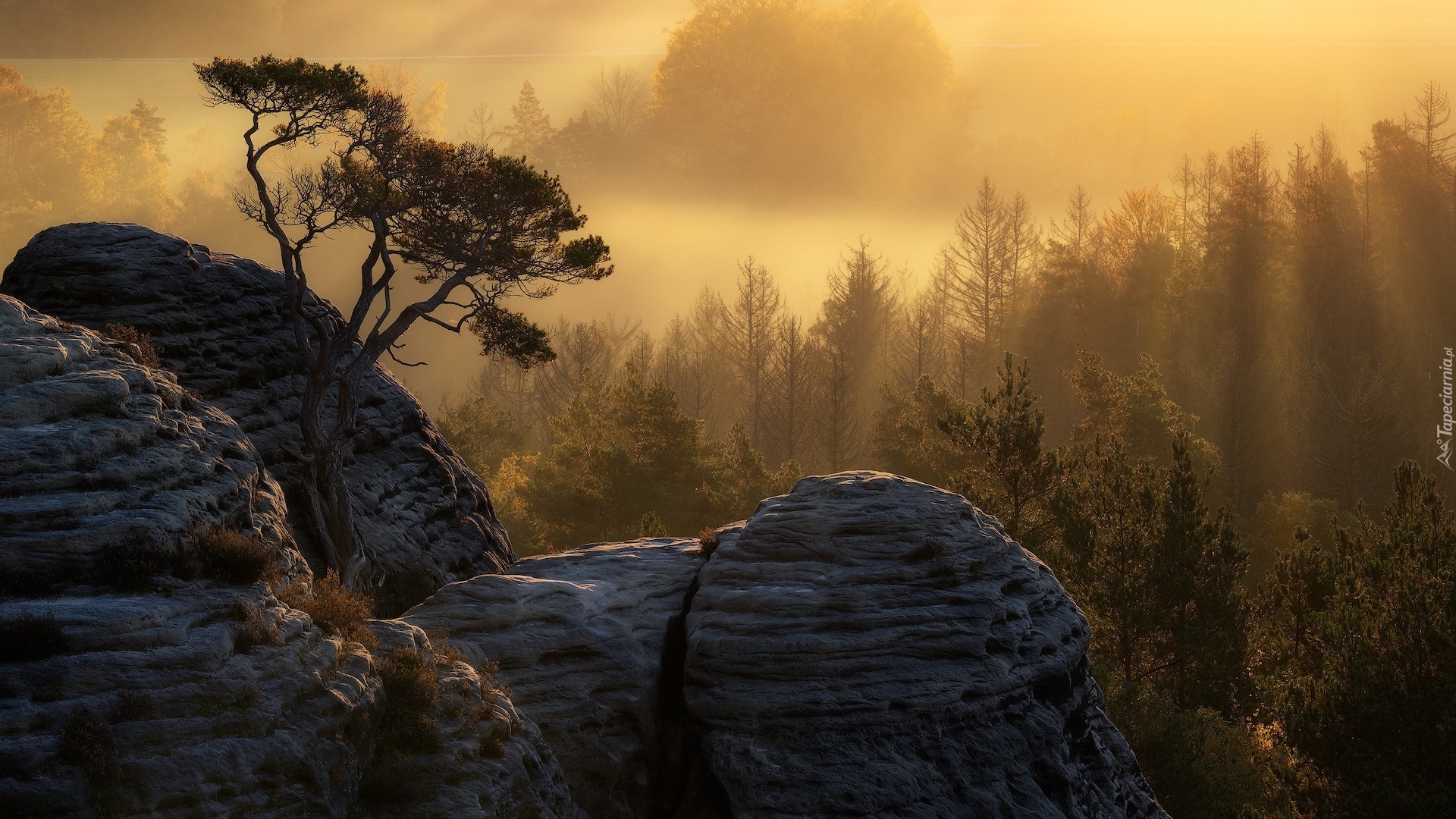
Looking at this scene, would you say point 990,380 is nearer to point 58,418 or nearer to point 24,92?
point 58,418

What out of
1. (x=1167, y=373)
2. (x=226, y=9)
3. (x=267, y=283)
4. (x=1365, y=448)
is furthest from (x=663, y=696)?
(x=226, y=9)

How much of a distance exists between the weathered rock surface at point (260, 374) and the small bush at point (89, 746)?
915 centimetres

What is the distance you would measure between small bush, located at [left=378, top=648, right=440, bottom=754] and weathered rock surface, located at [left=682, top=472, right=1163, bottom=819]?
4.61 metres

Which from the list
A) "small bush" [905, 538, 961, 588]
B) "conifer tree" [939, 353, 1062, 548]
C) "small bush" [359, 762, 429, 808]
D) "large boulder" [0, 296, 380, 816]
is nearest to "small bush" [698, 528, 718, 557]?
"small bush" [905, 538, 961, 588]

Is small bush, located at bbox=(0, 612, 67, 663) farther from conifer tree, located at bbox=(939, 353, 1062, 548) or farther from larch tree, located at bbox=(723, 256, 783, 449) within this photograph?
larch tree, located at bbox=(723, 256, 783, 449)

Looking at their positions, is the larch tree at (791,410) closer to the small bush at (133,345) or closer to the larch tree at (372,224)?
the larch tree at (372,224)

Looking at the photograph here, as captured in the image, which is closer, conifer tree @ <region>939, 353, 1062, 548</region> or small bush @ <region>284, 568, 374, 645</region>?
small bush @ <region>284, 568, 374, 645</region>

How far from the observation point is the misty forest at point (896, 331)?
22453mm

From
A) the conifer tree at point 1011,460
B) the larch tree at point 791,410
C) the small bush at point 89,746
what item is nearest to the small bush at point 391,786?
the small bush at point 89,746

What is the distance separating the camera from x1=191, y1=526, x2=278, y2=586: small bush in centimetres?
1312

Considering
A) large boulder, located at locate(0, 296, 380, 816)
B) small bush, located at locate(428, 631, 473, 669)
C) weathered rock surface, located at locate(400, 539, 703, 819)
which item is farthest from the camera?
weathered rock surface, located at locate(400, 539, 703, 819)

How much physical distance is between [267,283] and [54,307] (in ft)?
13.5

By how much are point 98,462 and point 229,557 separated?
1917 mm

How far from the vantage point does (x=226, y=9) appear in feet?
420
